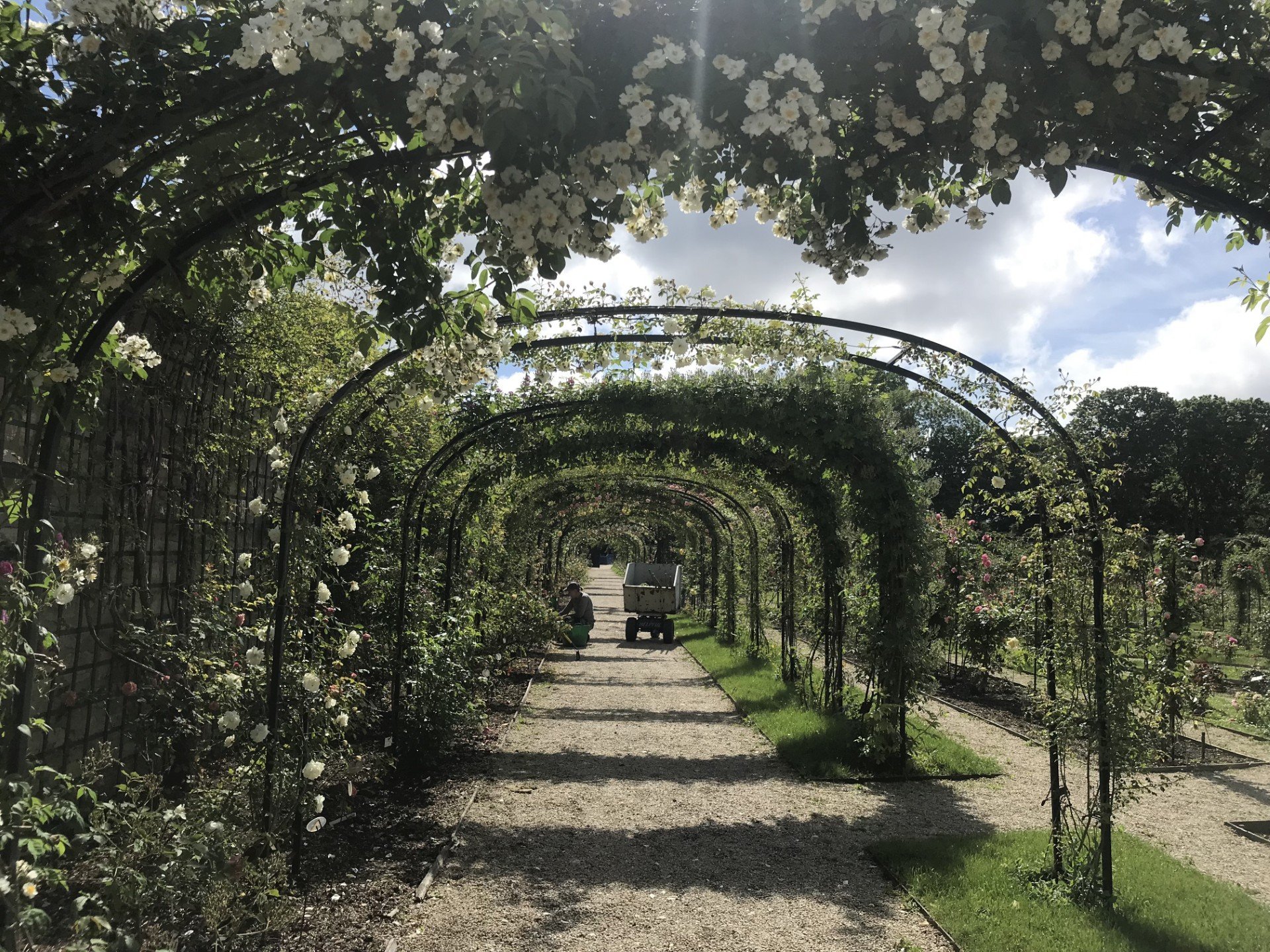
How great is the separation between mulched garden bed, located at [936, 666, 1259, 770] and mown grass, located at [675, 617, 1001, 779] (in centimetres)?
64

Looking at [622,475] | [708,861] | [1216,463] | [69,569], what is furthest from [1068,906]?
[1216,463]

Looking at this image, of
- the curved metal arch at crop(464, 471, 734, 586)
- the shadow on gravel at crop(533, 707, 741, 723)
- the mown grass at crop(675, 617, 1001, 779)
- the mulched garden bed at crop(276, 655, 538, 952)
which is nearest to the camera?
the mulched garden bed at crop(276, 655, 538, 952)

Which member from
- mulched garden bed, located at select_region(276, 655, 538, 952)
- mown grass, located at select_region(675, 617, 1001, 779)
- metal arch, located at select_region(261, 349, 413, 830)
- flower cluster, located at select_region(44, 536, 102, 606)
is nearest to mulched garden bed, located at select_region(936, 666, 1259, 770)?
mown grass, located at select_region(675, 617, 1001, 779)

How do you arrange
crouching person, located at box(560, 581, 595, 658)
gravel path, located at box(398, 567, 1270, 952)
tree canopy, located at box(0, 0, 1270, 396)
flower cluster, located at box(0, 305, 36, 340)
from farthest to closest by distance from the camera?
crouching person, located at box(560, 581, 595, 658) → gravel path, located at box(398, 567, 1270, 952) → flower cluster, located at box(0, 305, 36, 340) → tree canopy, located at box(0, 0, 1270, 396)

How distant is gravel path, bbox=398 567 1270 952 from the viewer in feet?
12.8

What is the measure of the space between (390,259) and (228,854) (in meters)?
2.00

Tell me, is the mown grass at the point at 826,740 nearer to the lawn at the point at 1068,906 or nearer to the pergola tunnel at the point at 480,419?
the pergola tunnel at the point at 480,419

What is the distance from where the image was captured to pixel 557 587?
708 inches

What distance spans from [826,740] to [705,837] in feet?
8.51

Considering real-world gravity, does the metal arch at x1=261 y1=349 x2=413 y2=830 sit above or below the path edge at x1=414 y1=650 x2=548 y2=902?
above

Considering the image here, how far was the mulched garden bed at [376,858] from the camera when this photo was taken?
12.0 ft

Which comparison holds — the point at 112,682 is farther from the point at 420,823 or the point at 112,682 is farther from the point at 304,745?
the point at 420,823

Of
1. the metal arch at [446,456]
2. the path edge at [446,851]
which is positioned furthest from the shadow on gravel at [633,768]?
the metal arch at [446,456]

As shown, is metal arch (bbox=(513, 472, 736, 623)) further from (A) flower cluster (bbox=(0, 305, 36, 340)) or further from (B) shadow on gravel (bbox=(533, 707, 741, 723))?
(A) flower cluster (bbox=(0, 305, 36, 340))
